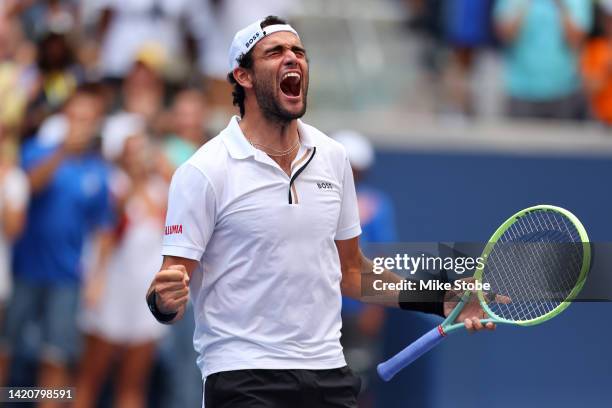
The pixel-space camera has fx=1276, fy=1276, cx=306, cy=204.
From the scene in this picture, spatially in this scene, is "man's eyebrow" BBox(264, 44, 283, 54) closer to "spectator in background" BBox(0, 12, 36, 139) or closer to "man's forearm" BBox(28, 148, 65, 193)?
"man's forearm" BBox(28, 148, 65, 193)

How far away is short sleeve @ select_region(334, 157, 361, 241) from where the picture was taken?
189 inches

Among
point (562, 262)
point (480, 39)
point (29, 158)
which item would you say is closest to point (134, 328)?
point (29, 158)

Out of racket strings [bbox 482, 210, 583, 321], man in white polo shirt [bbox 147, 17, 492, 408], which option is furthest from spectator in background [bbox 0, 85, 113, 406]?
racket strings [bbox 482, 210, 583, 321]

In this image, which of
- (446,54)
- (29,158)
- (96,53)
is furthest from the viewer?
(446,54)

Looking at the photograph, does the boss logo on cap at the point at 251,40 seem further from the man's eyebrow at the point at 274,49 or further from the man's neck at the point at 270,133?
the man's neck at the point at 270,133

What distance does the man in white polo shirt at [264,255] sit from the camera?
14.6ft

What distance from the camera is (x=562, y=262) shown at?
4.59 metres

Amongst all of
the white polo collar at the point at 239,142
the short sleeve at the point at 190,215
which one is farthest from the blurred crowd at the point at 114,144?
the short sleeve at the point at 190,215

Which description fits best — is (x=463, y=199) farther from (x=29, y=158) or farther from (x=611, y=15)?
(x=29, y=158)

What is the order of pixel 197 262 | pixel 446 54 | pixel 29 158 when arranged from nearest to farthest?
pixel 197 262 < pixel 29 158 < pixel 446 54

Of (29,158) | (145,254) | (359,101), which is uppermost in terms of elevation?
(359,101)

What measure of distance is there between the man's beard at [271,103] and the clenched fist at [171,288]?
71cm

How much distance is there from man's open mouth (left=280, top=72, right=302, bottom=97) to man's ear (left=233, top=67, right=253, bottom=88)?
0.12 meters

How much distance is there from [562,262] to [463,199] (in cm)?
514
